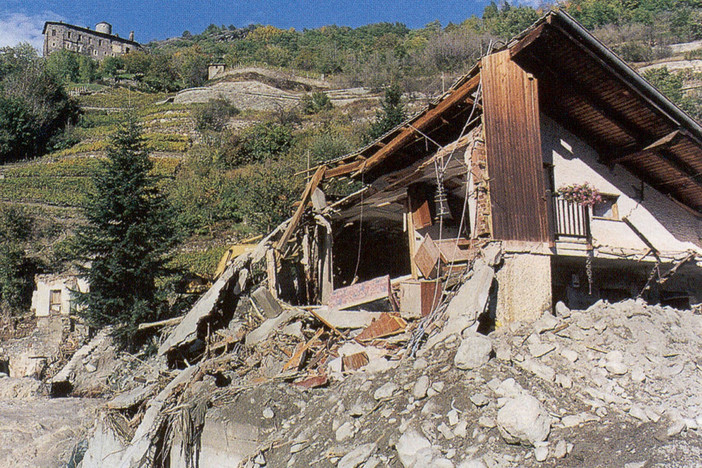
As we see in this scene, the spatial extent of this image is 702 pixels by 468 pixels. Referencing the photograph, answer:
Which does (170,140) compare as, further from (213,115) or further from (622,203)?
(622,203)

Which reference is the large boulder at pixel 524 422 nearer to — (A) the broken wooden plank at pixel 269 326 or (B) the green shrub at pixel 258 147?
(A) the broken wooden plank at pixel 269 326

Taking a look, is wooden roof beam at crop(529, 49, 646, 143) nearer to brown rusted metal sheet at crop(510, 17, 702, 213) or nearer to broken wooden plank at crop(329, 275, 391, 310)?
brown rusted metal sheet at crop(510, 17, 702, 213)

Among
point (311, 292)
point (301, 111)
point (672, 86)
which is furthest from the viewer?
point (301, 111)

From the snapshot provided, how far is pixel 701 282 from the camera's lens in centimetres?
1234

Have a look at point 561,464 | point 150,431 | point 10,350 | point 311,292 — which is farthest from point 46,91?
point 561,464

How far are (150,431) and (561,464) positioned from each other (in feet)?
18.8

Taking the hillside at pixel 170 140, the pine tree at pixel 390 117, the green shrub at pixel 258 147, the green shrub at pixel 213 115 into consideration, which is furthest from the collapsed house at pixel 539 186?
the green shrub at pixel 213 115

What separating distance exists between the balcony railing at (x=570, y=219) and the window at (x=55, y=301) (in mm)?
18361

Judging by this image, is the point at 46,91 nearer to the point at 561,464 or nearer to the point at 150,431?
the point at 150,431

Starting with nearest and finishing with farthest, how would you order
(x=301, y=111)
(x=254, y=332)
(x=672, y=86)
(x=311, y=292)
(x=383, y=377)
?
(x=383, y=377) → (x=254, y=332) → (x=311, y=292) → (x=672, y=86) → (x=301, y=111)

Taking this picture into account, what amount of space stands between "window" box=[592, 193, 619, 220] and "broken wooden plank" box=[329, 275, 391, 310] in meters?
4.59

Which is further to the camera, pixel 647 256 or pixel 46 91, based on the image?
pixel 46 91

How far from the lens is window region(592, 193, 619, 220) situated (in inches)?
423

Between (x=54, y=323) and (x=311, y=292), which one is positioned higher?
(x=311, y=292)
